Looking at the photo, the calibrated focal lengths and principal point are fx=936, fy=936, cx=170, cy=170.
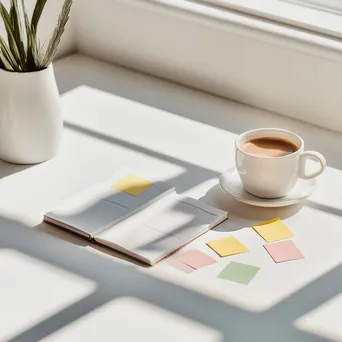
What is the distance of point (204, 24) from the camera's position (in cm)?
189

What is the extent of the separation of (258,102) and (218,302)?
2.19ft

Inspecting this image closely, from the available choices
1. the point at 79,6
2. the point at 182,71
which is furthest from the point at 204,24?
the point at 79,6

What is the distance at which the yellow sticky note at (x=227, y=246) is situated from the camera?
1.40m

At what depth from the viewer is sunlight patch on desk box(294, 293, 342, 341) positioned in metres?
1.22

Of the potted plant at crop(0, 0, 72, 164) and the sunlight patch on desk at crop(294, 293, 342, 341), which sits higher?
the potted plant at crop(0, 0, 72, 164)

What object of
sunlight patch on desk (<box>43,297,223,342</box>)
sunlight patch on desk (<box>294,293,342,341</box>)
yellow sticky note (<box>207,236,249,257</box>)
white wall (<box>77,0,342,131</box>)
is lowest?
sunlight patch on desk (<box>43,297,223,342</box>)

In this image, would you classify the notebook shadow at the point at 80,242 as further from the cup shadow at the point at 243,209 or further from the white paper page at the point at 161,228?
the cup shadow at the point at 243,209

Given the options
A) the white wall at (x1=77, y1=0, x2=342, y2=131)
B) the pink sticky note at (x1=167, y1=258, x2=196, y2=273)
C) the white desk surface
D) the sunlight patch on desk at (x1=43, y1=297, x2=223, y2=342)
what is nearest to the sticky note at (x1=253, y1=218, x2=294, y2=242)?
the white desk surface

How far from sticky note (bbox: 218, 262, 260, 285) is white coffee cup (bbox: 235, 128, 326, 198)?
175mm

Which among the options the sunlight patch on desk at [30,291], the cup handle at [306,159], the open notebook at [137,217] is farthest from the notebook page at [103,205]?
the cup handle at [306,159]

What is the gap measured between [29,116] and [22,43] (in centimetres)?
13

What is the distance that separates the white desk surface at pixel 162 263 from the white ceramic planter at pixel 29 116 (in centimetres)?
3

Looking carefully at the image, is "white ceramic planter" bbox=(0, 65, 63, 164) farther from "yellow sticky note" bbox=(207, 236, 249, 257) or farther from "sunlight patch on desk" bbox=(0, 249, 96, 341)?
"yellow sticky note" bbox=(207, 236, 249, 257)

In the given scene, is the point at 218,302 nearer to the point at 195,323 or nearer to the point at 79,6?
the point at 195,323
